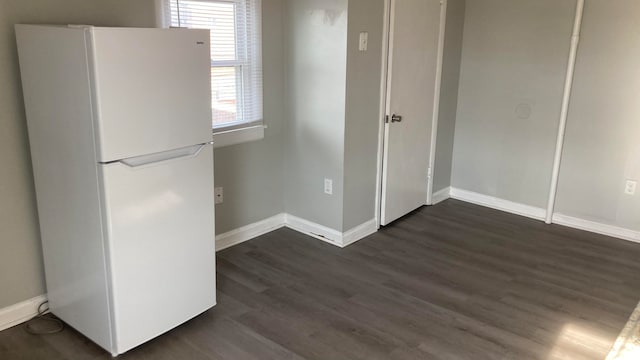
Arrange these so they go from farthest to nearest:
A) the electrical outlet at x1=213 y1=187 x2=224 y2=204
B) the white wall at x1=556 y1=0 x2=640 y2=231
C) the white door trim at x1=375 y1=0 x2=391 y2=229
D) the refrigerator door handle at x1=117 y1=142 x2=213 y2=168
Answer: the white wall at x1=556 y1=0 x2=640 y2=231
the white door trim at x1=375 y1=0 x2=391 y2=229
the electrical outlet at x1=213 y1=187 x2=224 y2=204
the refrigerator door handle at x1=117 y1=142 x2=213 y2=168

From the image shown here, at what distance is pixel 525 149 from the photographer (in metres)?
4.27

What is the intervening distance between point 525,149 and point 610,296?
1506 millimetres

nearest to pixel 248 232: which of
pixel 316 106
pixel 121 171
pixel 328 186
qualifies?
pixel 328 186

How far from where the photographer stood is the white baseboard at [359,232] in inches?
146

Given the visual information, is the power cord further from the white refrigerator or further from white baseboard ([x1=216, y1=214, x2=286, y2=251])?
white baseboard ([x1=216, y1=214, x2=286, y2=251])

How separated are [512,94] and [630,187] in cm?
109

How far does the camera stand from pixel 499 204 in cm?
448

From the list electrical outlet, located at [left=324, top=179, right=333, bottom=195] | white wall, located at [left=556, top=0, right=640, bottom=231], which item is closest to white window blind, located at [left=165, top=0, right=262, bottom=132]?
electrical outlet, located at [left=324, top=179, right=333, bottom=195]

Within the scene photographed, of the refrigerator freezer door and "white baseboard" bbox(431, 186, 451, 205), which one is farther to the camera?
"white baseboard" bbox(431, 186, 451, 205)

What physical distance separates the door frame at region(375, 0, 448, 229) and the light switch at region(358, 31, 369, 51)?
6.9 inches

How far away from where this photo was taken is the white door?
371 cm

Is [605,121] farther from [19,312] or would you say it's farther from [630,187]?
[19,312]

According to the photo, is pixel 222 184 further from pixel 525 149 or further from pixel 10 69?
pixel 525 149

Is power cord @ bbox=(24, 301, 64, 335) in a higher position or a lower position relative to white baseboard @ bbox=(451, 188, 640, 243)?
lower
